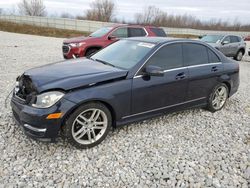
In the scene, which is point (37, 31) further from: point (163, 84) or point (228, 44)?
point (163, 84)

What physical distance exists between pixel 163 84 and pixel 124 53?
905 mm

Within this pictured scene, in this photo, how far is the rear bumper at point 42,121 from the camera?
2764mm

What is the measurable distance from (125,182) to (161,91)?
5.35 feet

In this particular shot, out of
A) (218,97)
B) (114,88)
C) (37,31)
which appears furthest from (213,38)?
(37,31)

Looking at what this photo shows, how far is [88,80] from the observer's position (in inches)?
119

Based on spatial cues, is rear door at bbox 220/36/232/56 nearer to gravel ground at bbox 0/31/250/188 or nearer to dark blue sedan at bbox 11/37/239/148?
dark blue sedan at bbox 11/37/239/148

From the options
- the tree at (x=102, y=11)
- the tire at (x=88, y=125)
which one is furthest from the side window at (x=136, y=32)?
the tree at (x=102, y=11)

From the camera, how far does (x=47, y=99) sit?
2812mm

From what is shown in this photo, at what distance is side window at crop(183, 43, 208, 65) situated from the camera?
410cm

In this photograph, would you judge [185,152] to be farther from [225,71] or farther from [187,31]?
[187,31]

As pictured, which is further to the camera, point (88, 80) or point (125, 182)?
point (88, 80)

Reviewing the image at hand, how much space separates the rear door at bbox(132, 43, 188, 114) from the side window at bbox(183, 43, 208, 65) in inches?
5.9

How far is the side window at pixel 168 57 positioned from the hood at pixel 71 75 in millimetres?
648

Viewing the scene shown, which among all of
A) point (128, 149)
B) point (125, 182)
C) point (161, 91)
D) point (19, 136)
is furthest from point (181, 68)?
point (19, 136)
